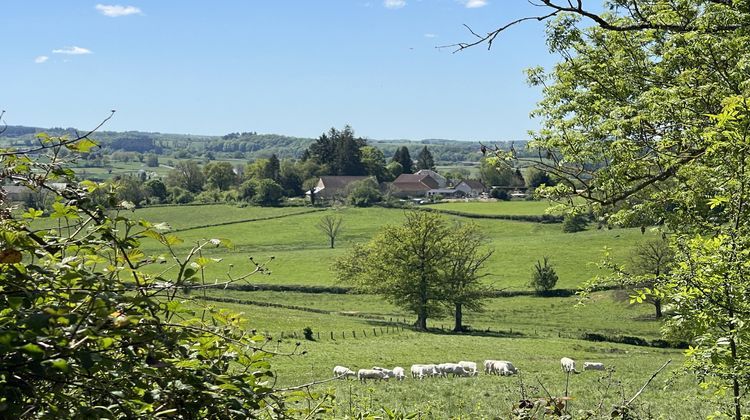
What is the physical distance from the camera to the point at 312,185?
135 m

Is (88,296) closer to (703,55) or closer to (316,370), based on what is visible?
(703,55)

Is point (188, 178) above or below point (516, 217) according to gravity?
above

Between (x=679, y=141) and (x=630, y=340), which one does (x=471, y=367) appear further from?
(x=630, y=340)

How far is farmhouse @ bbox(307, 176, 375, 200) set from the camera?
127887 mm

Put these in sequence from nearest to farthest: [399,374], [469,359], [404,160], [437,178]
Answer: [399,374] → [469,359] → [437,178] → [404,160]

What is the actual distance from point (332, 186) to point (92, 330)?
441ft

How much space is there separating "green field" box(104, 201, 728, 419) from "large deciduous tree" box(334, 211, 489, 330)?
7.74ft

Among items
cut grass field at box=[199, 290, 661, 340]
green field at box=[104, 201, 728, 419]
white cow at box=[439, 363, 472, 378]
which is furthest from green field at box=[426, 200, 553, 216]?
white cow at box=[439, 363, 472, 378]

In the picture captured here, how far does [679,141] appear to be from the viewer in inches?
409

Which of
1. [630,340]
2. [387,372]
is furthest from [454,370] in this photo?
[630,340]

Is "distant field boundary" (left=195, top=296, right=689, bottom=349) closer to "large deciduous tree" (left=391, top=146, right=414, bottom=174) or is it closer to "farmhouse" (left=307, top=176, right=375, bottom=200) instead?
"farmhouse" (left=307, top=176, right=375, bottom=200)

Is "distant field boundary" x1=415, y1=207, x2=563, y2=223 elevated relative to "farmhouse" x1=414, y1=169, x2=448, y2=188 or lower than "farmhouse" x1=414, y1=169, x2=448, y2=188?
lower

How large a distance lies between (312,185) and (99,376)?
133 meters

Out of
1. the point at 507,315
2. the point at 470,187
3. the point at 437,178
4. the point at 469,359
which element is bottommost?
the point at 507,315
